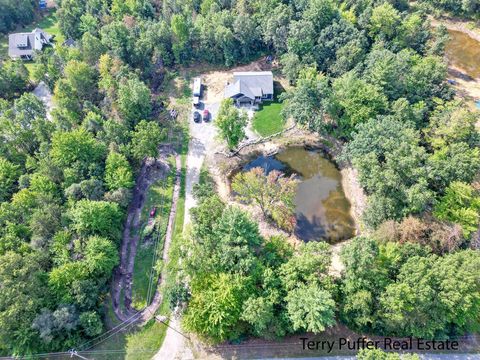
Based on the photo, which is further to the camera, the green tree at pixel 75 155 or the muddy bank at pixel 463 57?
the muddy bank at pixel 463 57

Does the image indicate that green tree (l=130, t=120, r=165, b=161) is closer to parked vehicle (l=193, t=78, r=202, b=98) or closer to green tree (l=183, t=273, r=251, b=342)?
parked vehicle (l=193, t=78, r=202, b=98)

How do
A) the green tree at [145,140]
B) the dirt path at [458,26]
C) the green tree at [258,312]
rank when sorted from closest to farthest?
1. the green tree at [258,312]
2. the green tree at [145,140]
3. the dirt path at [458,26]

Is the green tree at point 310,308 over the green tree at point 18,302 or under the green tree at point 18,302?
over

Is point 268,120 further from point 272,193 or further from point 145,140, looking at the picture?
point 145,140

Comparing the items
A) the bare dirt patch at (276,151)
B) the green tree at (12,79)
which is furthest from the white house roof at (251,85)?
the green tree at (12,79)

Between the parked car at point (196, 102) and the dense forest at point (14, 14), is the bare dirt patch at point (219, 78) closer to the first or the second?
the parked car at point (196, 102)

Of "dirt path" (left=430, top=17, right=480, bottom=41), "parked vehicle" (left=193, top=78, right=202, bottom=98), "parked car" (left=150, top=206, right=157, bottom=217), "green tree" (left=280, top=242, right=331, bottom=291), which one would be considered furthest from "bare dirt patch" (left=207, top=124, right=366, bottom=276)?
"dirt path" (left=430, top=17, right=480, bottom=41)

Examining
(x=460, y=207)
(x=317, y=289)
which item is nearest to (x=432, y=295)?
(x=317, y=289)
